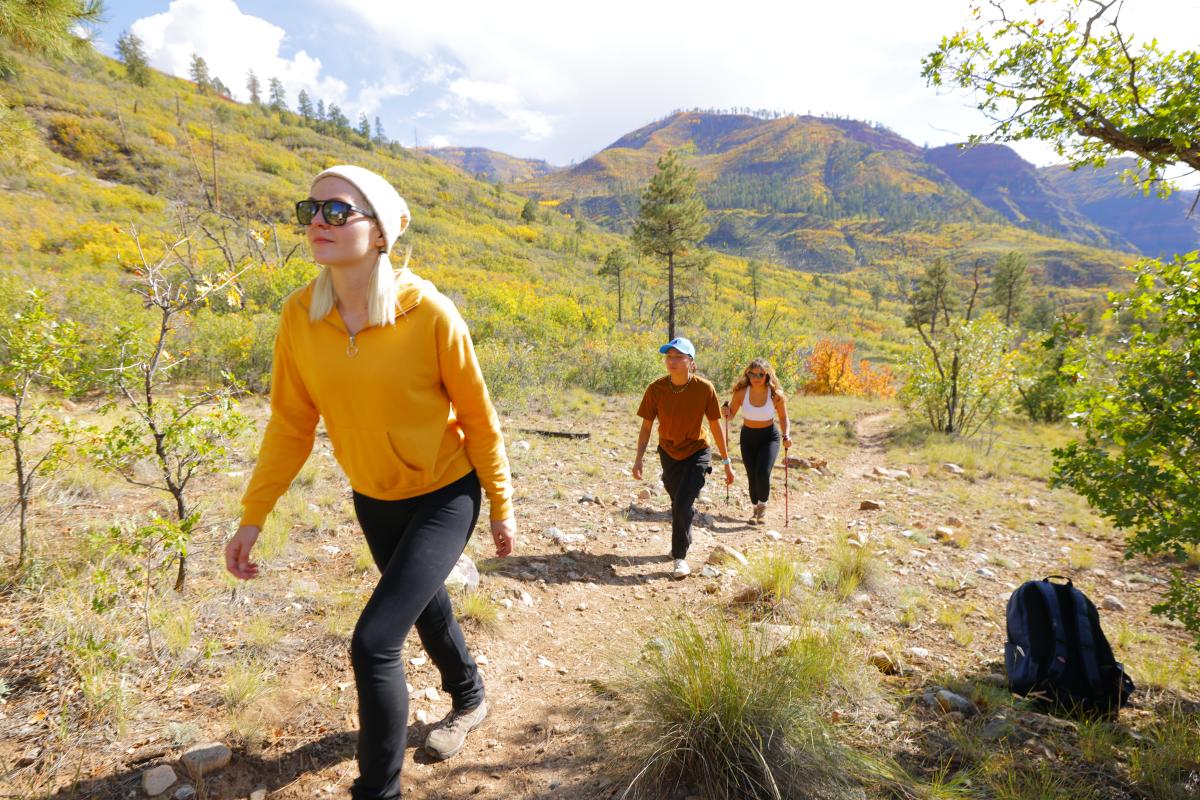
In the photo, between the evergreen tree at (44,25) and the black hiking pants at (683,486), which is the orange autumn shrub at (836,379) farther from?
the evergreen tree at (44,25)

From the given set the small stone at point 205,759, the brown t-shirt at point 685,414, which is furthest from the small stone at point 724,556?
the small stone at point 205,759

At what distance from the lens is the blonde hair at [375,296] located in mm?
1655

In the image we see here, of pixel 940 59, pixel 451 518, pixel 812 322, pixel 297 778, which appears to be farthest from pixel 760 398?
pixel 812 322

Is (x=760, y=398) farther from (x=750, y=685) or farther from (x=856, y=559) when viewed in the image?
(x=750, y=685)

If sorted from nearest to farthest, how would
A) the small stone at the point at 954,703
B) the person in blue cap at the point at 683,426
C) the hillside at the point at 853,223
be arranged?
1. the small stone at the point at 954,703
2. the person in blue cap at the point at 683,426
3. the hillside at the point at 853,223

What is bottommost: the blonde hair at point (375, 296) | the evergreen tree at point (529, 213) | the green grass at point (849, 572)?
the green grass at point (849, 572)

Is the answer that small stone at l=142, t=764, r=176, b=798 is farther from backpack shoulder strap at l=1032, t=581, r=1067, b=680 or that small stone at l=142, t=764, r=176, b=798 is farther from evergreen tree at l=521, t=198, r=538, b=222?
evergreen tree at l=521, t=198, r=538, b=222

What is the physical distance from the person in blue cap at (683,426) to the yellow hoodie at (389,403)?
2486 mm

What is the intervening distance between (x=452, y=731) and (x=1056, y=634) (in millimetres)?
3212

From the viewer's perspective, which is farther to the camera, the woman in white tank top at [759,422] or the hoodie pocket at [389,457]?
the woman in white tank top at [759,422]

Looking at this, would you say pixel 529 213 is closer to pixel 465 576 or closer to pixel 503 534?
pixel 465 576

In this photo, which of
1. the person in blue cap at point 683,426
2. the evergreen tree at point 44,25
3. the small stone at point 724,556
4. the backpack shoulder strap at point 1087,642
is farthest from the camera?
the small stone at point 724,556

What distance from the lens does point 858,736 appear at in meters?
2.21

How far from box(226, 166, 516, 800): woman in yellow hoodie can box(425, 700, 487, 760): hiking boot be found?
607 mm
